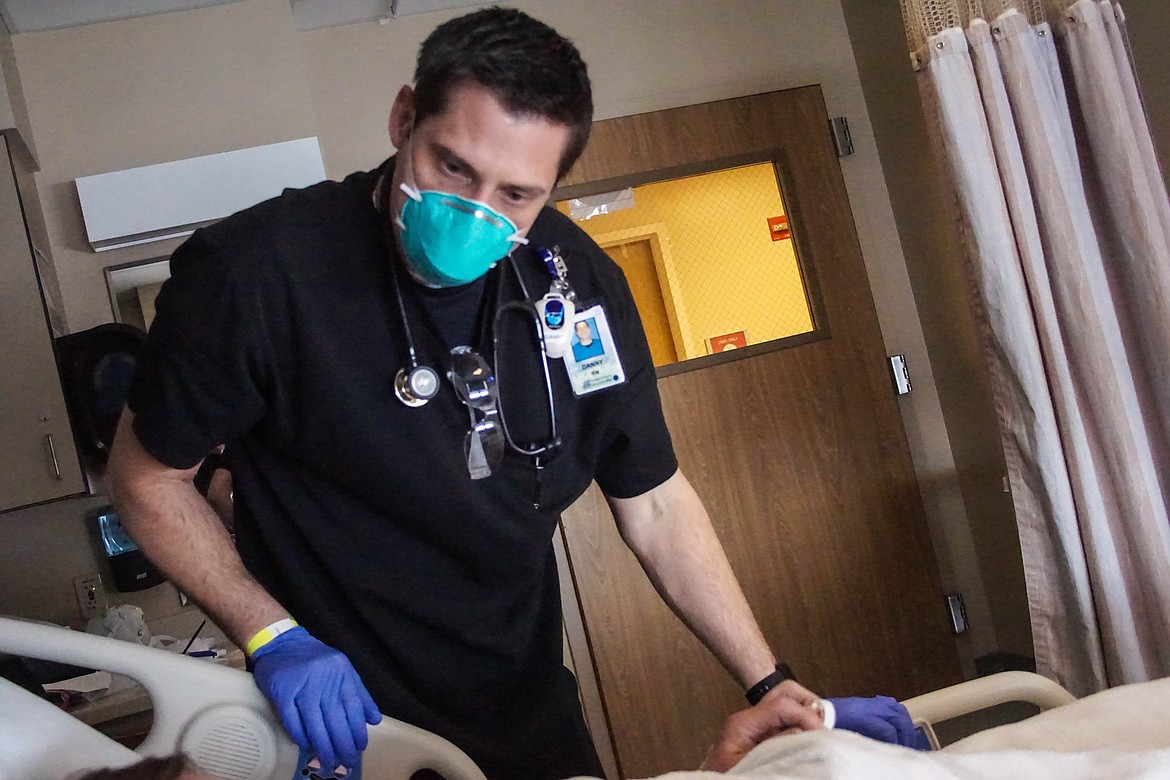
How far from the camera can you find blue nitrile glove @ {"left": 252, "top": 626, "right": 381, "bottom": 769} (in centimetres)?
95

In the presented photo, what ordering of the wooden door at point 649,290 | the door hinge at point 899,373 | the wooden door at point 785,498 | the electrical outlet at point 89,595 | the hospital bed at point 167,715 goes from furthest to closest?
the door hinge at point 899,373, the wooden door at point 649,290, the wooden door at point 785,498, the electrical outlet at point 89,595, the hospital bed at point 167,715

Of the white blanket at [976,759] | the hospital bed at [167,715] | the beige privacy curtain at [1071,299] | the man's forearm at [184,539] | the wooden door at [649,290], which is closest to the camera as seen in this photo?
the white blanket at [976,759]

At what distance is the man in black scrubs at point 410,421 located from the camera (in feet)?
3.51

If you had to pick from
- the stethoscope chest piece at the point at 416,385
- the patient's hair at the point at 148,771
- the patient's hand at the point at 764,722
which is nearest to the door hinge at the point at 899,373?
the patient's hand at the point at 764,722

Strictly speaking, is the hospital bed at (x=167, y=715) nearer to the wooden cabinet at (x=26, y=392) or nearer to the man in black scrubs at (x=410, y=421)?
the man in black scrubs at (x=410, y=421)

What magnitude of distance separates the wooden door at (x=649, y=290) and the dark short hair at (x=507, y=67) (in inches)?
67.9

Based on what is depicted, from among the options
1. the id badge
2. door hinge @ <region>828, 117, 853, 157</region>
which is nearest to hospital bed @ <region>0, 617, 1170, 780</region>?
the id badge

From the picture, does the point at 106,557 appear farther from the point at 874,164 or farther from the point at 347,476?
the point at 874,164

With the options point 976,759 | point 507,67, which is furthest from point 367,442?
point 976,759

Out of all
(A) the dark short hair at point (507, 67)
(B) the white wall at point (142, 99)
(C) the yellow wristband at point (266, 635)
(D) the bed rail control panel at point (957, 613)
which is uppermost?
(B) the white wall at point (142, 99)

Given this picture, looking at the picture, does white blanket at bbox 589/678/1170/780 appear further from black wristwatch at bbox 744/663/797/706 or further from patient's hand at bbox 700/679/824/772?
black wristwatch at bbox 744/663/797/706

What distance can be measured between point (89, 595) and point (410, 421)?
5.93ft

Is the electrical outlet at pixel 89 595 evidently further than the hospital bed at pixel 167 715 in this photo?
Yes

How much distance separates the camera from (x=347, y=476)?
44.5 inches
